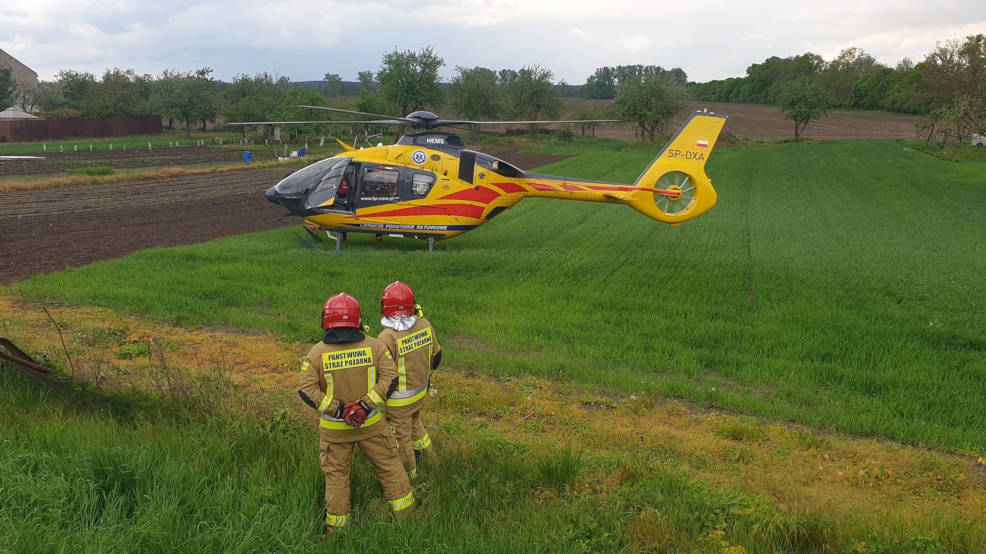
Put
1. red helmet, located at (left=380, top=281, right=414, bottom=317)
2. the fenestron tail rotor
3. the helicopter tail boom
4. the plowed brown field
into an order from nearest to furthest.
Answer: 1. red helmet, located at (left=380, top=281, right=414, bottom=317)
2. the helicopter tail boom
3. the fenestron tail rotor
4. the plowed brown field

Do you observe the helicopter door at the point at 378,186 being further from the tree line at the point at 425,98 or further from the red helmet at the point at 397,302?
the tree line at the point at 425,98

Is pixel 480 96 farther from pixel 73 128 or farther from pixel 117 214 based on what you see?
pixel 117 214

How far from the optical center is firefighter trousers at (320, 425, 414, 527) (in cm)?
511

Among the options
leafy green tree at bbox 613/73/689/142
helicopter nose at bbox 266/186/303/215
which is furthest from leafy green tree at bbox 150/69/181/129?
helicopter nose at bbox 266/186/303/215

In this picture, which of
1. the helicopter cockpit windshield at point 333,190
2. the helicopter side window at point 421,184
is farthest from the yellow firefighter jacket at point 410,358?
the helicopter cockpit windshield at point 333,190

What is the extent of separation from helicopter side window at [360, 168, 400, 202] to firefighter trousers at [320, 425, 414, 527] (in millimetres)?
12474

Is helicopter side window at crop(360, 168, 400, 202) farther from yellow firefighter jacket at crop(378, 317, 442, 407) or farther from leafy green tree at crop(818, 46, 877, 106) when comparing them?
leafy green tree at crop(818, 46, 877, 106)

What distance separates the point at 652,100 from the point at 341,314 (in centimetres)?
6789

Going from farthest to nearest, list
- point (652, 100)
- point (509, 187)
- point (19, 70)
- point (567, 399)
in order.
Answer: point (19, 70) < point (652, 100) < point (509, 187) < point (567, 399)

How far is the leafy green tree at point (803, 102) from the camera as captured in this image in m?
Answer: 74.0

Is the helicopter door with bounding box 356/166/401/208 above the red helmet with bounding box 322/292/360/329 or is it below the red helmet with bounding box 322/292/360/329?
above

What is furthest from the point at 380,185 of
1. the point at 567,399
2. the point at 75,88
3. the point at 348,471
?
the point at 75,88

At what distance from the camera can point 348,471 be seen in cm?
524

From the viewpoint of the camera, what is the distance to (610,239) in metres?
20.2
